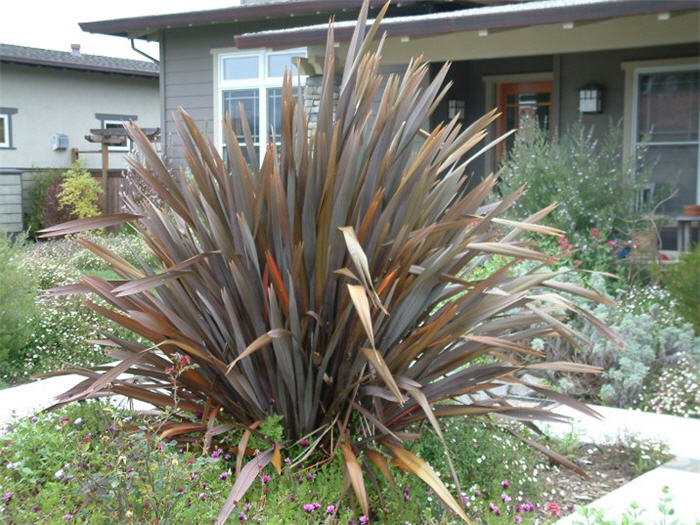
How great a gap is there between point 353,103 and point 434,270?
0.88 metres

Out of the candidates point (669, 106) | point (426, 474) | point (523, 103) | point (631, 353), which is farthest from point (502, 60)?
point (426, 474)

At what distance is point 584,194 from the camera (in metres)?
8.91

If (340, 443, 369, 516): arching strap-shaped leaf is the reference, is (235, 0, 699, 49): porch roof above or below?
above

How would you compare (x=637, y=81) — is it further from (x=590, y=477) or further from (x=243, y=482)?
(x=243, y=482)

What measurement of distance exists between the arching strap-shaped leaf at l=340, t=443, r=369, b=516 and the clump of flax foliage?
16 cm

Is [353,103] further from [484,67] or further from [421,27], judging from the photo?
[484,67]

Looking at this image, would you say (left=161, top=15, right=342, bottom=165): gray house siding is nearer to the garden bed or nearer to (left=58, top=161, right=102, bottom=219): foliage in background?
(left=58, top=161, right=102, bottom=219): foliage in background

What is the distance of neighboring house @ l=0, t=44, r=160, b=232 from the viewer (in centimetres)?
2080

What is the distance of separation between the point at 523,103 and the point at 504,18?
384 cm

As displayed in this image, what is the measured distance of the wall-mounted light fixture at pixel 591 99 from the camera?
11.5 meters

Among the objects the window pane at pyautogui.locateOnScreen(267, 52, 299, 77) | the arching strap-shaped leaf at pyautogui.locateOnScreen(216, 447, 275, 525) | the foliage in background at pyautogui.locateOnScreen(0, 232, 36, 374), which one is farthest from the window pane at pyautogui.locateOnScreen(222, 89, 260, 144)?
the arching strap-shaped leaf at pyautogui.locateOnScreen(216, 447, 275, 525)

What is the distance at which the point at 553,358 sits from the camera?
628cm

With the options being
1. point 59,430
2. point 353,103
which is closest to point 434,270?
point 353,103

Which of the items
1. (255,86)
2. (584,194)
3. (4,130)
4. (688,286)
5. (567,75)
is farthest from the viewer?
(4,130)
